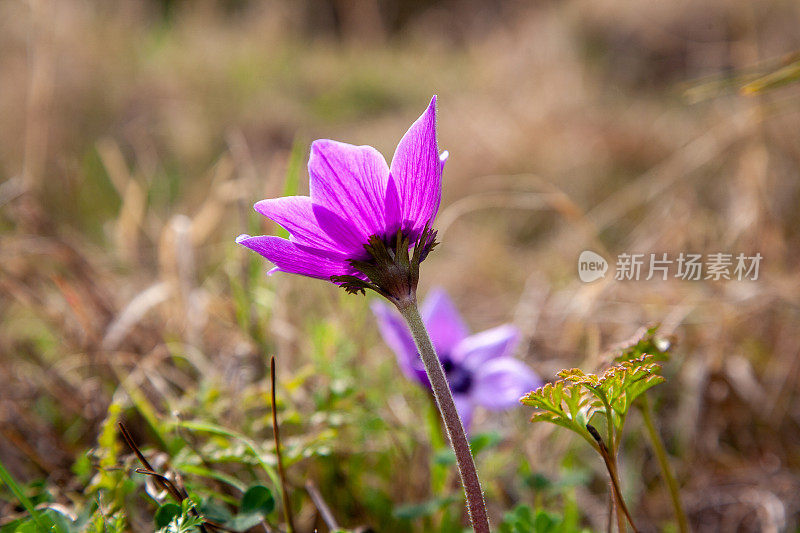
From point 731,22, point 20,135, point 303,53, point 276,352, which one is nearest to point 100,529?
point 276,352

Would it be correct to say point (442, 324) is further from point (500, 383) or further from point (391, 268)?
point (391, 268)

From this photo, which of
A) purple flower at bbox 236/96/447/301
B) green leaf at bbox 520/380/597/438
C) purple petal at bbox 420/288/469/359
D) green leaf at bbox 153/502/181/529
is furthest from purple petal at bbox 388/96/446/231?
purple petal at bbox 420/288/469/359

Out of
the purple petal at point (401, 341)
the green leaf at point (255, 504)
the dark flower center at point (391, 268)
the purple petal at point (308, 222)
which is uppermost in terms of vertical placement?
the purple petal at point (308, 222)

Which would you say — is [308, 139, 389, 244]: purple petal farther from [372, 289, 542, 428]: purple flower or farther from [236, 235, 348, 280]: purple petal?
[372, 289, 542, 428]: purple flower

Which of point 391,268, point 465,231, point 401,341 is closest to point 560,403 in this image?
point 391,268

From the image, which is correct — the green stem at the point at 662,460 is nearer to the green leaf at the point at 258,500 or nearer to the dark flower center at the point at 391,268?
the dark flower center at the point at 391,268

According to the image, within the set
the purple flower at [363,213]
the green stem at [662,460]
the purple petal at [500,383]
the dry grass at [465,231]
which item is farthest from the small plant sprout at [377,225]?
the purple petal at [500,383]
